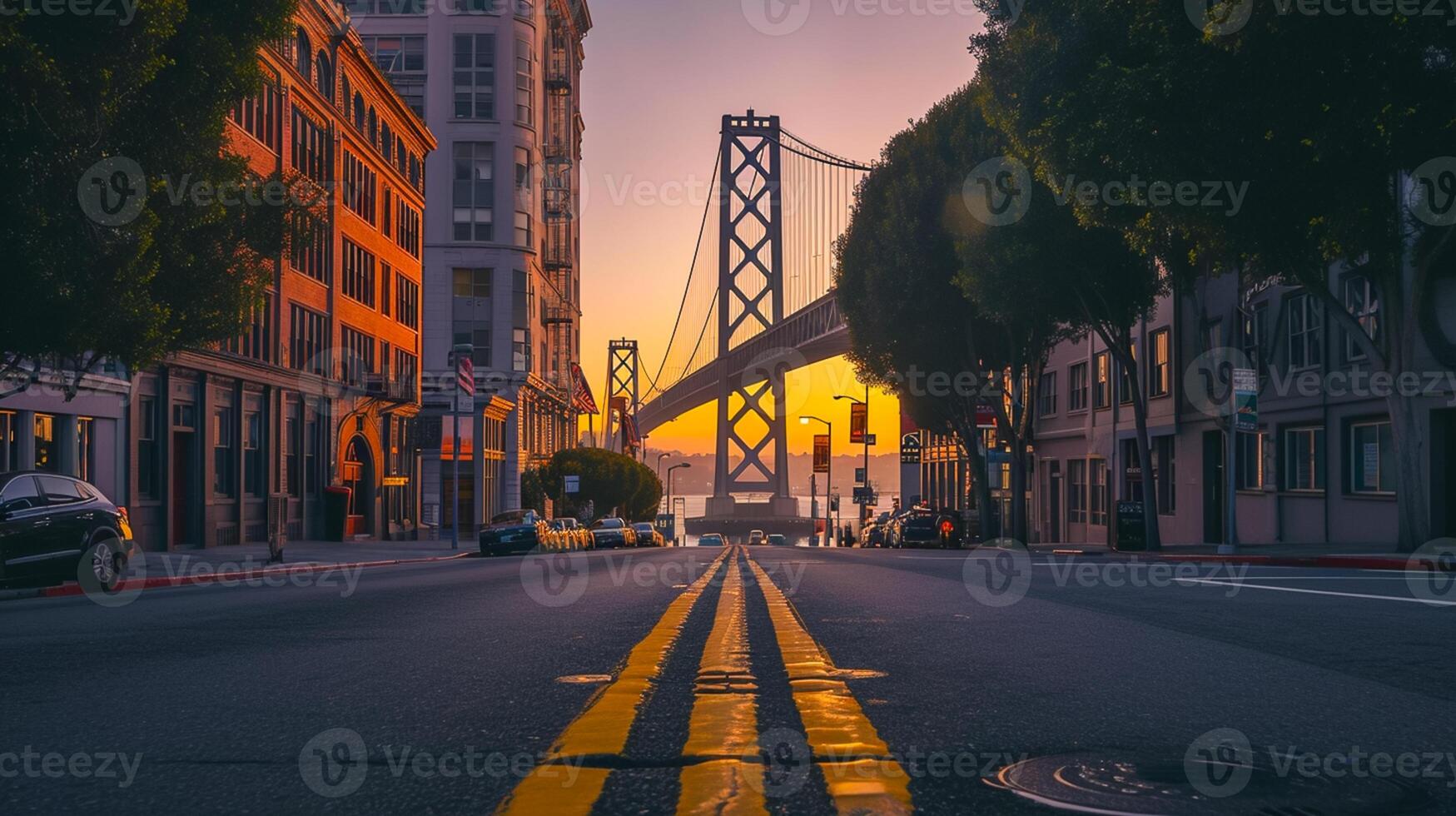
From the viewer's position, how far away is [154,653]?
6504 mm

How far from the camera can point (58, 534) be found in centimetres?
1447

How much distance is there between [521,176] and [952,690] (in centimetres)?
6713

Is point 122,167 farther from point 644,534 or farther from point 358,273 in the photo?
point 644,534

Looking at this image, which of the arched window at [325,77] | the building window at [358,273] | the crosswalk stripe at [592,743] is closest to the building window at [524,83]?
the building window at [358,273]

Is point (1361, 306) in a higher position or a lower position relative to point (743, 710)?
higher

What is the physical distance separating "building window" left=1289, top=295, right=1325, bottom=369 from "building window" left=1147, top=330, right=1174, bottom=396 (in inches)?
281

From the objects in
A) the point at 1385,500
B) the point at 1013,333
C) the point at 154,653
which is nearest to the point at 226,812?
the point at 154,653

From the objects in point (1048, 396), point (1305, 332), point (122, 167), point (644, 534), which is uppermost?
point (122, 167)

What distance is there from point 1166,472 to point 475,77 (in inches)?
1684
